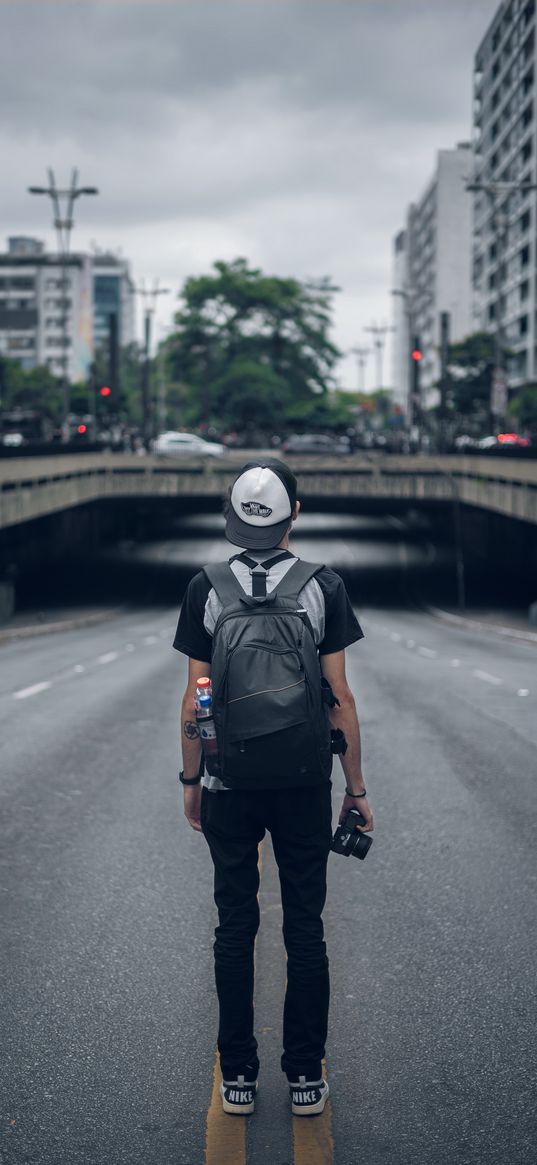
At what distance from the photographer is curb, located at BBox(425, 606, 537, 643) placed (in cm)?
3785

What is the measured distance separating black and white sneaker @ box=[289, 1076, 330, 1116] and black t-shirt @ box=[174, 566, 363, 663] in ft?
4.58

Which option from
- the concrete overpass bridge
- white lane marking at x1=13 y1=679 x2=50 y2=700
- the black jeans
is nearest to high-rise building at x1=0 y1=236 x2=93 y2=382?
the concrete overpass bridge

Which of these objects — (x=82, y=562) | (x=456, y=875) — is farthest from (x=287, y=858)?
(x=82, y=562)

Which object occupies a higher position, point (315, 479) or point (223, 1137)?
point (315, 479)

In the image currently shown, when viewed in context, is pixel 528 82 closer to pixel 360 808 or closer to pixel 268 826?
pixel 360 808

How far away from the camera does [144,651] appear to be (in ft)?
98.0

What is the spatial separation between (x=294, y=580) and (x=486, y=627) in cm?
3780

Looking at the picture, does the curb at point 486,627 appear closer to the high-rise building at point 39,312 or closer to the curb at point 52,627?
the curb at point 52,627

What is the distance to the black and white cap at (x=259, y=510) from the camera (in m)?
4.45

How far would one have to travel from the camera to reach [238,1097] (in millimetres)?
4430

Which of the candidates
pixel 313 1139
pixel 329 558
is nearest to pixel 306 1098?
pixel 313 1139

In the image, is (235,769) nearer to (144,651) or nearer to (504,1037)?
(504,1037)

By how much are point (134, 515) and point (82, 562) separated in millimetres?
18322

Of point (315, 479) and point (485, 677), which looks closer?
point (485, 677)
